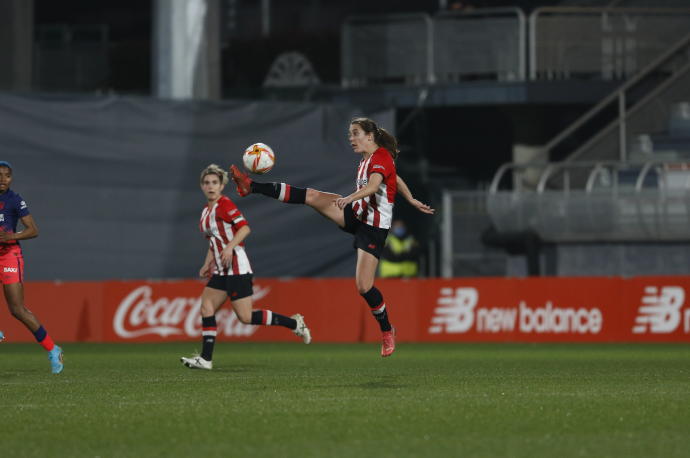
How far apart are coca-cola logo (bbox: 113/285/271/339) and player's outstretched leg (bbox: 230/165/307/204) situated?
36.0ft

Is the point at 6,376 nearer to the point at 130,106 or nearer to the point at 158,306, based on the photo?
the point at 158,306

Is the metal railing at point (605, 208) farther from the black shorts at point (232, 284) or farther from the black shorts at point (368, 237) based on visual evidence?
the black shorts at point (368, 237)

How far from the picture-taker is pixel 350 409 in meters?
10.7

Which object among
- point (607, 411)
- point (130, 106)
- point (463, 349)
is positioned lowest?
point (463, 349)

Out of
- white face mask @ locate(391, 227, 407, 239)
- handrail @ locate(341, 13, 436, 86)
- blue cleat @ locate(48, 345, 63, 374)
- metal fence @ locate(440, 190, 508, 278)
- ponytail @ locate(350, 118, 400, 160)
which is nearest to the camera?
ponytail @ locate(350, 118, 400, 160)

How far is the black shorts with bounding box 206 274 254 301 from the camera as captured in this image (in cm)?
1528

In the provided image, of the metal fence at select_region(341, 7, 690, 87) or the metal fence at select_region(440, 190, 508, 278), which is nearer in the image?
the metal fence at select_region(440, 190, 508, 278)

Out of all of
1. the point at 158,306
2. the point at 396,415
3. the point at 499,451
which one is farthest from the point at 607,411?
the point at 158,306

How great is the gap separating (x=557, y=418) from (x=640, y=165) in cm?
1751

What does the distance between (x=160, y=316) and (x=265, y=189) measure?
1158 centimetres

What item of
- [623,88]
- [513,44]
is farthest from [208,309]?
[623,88]

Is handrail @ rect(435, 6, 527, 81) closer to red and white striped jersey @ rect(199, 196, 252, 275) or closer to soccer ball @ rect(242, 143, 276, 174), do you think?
red and white striped jersey @ rect(199, 196, 252, 275)

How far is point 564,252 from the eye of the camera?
27.4m

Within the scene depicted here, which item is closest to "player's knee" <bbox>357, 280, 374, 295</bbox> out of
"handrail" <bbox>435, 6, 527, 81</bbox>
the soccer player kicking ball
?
the soccer player kicking ball
